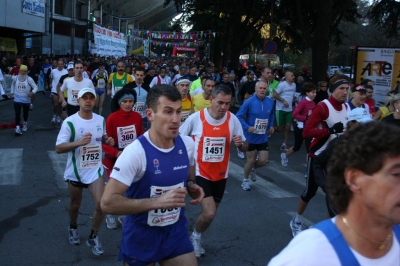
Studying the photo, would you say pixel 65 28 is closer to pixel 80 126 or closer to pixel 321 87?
pixel 321 87

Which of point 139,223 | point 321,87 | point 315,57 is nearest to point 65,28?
point 315,57

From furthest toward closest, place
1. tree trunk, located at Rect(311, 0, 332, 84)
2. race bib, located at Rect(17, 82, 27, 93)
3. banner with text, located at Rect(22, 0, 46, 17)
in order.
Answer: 1. banner with text, located at Rect(22, 0, 46, 17)
2. tree trunk, located at Rect(311, 0, 332, 84)
3. race bib, located at Rect(17, 82, 27, 93)

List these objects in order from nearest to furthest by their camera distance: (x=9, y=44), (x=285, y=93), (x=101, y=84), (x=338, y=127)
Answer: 1. (x=338, y=127)
2. (x=285, y=93)
3. (x=101, y=84)
4. (x=9, y=44)

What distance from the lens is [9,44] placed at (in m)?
29.9

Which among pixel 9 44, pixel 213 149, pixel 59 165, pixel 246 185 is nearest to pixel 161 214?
pixel 213 149

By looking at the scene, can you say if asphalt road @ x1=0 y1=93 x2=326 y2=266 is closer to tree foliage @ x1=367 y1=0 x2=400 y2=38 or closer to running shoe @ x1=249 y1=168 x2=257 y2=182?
running shoe @ x1=249 y1=168 x2=257 y2=182

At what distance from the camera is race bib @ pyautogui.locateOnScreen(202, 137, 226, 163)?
229 inches

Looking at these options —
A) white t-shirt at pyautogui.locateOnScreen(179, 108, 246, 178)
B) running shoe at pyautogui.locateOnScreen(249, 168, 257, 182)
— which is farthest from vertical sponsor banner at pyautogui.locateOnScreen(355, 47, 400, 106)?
white t-shirt at pyautogui.locateOnScreen(179, 108, 246, 178)

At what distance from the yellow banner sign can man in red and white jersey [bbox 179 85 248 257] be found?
25.3m

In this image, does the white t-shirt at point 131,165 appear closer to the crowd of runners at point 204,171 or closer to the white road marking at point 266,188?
the crowd of runners at point 204,171

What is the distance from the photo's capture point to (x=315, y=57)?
1731 centimetres

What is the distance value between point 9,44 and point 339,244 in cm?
3090

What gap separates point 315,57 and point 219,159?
12381mm

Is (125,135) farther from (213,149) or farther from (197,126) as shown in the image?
(213,149)
